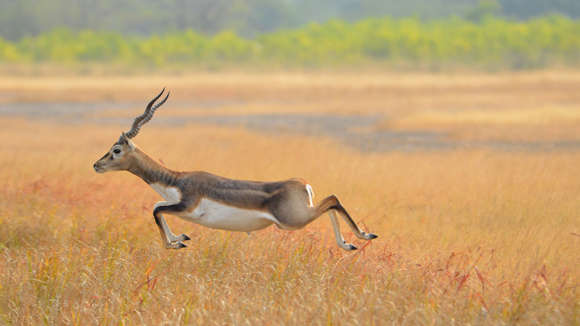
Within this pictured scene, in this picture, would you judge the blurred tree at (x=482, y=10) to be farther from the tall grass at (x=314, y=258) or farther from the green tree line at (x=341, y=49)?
the tall grass at (x=314, y=258)

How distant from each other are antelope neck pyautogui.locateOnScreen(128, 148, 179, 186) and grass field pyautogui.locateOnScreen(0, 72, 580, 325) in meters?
0.85

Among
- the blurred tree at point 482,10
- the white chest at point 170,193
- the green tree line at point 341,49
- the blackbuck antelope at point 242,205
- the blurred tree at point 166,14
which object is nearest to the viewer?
the blackbuck antelope at point 242,205

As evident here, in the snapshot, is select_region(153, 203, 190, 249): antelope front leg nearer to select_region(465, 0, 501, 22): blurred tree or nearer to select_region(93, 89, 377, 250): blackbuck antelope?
select_region(93, 89, 377, 250): blackbuck antelope

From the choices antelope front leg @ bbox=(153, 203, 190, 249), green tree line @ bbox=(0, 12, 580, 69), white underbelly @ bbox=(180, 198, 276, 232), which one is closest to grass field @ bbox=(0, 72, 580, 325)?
antelope front leg @ bbox=(153, 203, 190, 249)

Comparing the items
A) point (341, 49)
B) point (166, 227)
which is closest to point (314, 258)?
point (166, 227)

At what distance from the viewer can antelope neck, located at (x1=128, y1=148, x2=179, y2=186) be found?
6137 millimetres

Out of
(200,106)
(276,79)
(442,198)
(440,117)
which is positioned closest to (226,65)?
(276,79)

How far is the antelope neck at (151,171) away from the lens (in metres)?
6.14

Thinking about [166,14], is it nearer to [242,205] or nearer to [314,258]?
[314,258]

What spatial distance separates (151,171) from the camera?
6.18 m

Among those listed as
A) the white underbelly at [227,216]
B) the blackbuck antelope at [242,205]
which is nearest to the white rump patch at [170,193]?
the blackbuck antelope at [242,205]

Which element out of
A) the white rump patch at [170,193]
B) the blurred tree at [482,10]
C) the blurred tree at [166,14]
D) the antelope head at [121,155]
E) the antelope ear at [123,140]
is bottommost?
the white rump patch at [170,193]

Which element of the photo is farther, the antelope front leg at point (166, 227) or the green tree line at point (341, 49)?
the green tree line at point (341, 49)

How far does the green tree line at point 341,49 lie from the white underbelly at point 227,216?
5537 cm
